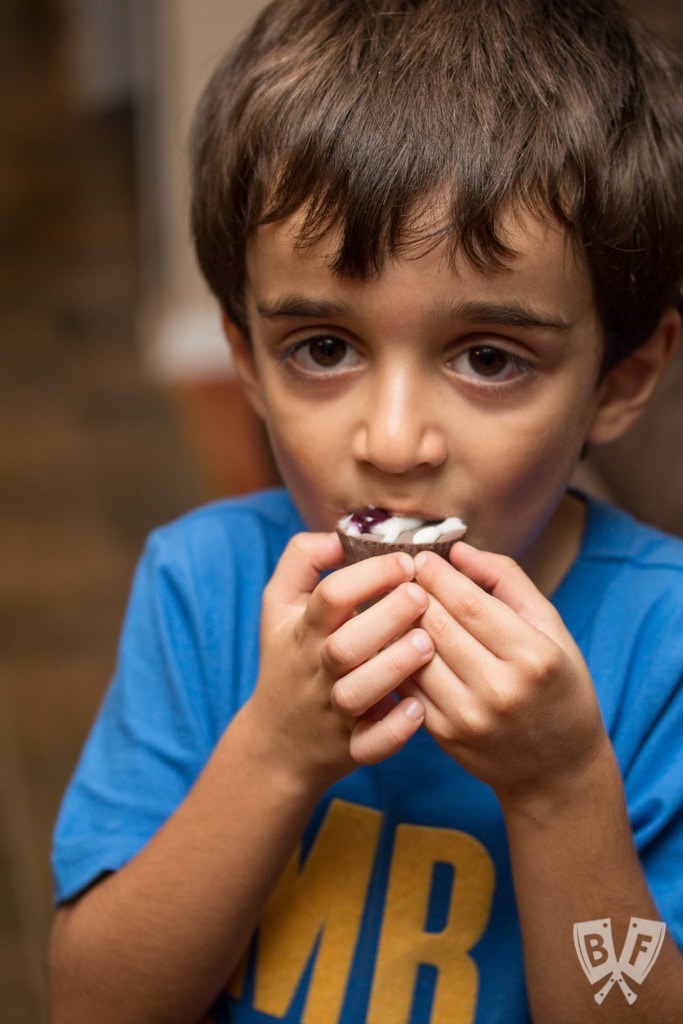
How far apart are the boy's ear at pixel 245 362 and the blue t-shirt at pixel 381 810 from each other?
17 centimetres

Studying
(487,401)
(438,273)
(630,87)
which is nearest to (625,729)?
(487,401)

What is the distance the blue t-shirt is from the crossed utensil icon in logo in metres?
0.05

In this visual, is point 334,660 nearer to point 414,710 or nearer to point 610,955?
point 414,710

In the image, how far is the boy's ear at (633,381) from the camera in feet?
3.69

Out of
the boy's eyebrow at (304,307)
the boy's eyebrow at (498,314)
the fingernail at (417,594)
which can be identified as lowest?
the fingernail at (417,594)

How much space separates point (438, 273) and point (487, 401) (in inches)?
4.7

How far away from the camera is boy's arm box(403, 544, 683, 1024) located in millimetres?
857

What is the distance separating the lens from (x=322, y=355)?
1.00m

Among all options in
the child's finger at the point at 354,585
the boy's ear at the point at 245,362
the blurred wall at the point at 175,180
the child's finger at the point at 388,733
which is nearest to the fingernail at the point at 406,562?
the child's finger at the point at 354,585

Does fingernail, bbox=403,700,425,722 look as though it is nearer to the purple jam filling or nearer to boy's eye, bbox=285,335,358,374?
the purple jam filling

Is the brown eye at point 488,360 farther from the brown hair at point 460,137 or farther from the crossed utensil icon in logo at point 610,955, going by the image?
Result: the crossed utensil icon in logo at point 610,955

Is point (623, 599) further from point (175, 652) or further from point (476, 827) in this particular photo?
point (175, 652)

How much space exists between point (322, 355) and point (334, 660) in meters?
0.27

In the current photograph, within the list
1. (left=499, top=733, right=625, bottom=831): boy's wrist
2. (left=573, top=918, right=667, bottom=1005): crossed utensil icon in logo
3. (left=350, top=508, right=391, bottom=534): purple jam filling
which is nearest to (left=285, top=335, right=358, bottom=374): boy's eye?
(left=350, top=508, right=391, bottom=534): purple jam filling
